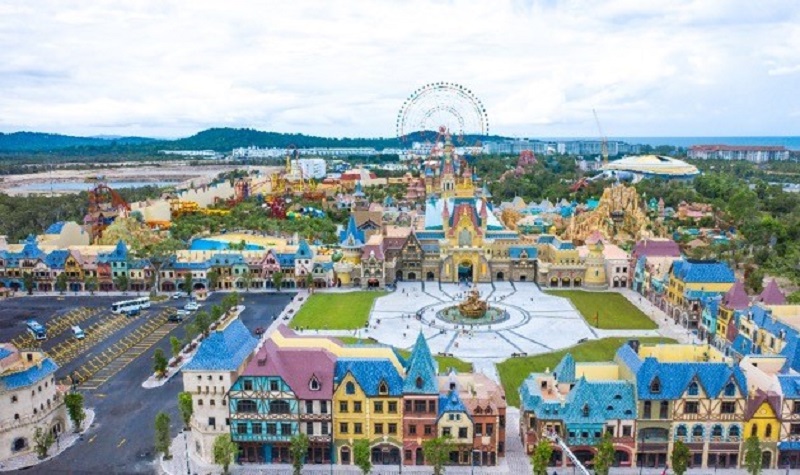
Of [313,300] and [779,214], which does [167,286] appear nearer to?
[313,300]

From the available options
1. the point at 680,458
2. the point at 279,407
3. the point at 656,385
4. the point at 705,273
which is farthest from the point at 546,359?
the point at 279,407

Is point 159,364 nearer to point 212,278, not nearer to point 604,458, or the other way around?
point 212,278

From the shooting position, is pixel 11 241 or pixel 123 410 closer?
pixel 123 410

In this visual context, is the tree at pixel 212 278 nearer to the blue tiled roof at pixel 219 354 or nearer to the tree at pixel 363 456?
the blue tiled roof at pixel 219 354

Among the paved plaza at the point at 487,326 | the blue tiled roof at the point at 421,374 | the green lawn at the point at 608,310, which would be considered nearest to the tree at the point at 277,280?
the paved plaza at the point at 487,326

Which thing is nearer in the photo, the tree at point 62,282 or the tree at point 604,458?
the tree at point 604,458

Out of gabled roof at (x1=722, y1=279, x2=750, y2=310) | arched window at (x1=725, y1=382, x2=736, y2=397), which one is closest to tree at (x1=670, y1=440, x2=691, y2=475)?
arched window at (x1=725, y1=382, x2=736, y2=397)

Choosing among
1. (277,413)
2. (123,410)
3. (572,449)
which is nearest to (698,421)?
(572,449)
